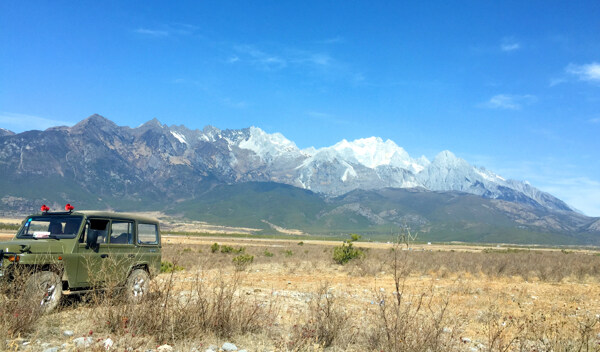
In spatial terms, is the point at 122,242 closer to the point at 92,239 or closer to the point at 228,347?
the point at 92,239

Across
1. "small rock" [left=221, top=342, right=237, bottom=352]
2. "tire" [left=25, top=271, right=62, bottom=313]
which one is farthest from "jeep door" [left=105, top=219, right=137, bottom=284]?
"small rock" [left=221, top=342, right=237, bottom=352]

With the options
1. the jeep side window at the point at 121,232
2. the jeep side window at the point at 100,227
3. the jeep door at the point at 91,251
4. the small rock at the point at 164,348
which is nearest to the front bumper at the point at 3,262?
the jeep door at the point at 91,251

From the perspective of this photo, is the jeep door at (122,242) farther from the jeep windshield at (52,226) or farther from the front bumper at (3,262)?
the front bumper at (3,262)

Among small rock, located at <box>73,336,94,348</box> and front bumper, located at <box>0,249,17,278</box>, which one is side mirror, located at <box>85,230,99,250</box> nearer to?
front bumper, located at <box>0,249,17,278</box>

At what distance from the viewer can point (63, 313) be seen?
31.9 feet

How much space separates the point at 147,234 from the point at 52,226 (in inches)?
115

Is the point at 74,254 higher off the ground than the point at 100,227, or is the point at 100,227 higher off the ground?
the point at 100,227

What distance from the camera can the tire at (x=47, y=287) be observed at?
347 inches

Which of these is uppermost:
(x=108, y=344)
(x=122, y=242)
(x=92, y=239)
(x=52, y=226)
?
(x=52, y=226)

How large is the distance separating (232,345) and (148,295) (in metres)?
2.03

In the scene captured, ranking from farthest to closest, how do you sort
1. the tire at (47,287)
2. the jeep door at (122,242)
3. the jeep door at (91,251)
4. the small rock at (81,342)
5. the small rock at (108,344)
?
the jeep door at (122,242) < the jeep door at (91,251) < the tire at (47,287) < the small rock at (81,342) < the small rock at (108,344)

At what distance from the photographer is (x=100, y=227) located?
11570mm

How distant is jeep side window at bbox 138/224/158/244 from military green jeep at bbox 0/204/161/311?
0.10 feet

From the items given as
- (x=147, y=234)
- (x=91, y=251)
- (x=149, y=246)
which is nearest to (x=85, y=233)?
(x=91, y=251)
